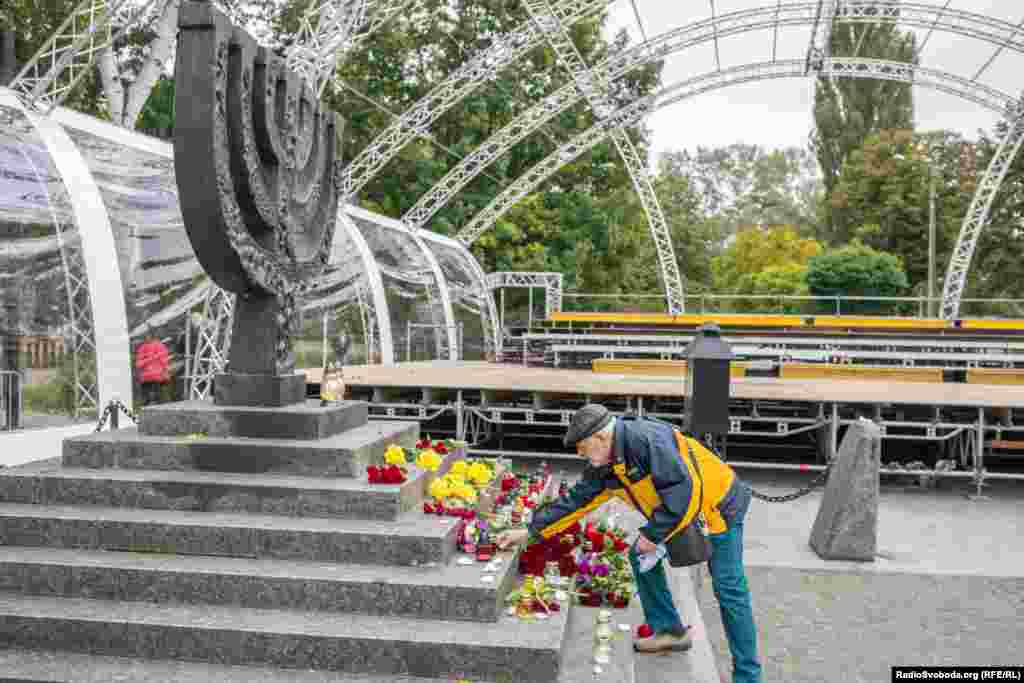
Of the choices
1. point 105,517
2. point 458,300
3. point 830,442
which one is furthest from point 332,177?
point 458,300

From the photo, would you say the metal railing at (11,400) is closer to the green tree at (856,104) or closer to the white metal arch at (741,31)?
the white metal arch at (741,31)

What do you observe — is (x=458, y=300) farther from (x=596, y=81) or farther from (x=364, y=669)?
(x=364, y=669)

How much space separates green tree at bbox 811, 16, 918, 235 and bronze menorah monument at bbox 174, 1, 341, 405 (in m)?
37.9

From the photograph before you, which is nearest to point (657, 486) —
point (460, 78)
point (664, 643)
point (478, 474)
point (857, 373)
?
point (664, 643)

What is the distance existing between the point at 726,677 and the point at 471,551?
56.7 inches

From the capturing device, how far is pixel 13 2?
2409 centimetres

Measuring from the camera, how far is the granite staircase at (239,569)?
12.0 feet

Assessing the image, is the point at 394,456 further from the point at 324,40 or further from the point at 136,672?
the point at 324,40

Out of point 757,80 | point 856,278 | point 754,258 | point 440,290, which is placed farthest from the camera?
point 754,258

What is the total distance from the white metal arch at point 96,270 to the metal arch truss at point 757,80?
1498 centimetres

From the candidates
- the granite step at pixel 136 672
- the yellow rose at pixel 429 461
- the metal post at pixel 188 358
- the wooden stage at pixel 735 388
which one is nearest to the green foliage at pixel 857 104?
the wooden stage at pixel 735 388

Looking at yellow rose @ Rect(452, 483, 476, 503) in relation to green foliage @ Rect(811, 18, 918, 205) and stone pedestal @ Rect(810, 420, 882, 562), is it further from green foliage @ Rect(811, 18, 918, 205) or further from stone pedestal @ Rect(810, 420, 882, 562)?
green foliage @ Rect(811, 18, 918, 205)

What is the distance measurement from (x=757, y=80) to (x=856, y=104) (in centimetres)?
2249

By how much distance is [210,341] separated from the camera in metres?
10.2
